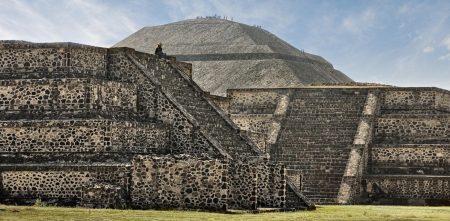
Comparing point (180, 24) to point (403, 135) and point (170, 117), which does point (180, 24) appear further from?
point (170, 117)

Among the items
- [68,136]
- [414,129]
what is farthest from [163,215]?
[414,129]

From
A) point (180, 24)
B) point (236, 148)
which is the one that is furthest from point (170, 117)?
point (180, 24)

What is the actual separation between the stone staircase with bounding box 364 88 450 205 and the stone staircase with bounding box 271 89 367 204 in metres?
1.27

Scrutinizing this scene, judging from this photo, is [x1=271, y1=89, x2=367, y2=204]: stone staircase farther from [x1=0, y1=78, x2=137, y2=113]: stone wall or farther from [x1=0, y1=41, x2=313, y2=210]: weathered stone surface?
[x1=0, y1=78, x2=137, y2=113]: stone wall

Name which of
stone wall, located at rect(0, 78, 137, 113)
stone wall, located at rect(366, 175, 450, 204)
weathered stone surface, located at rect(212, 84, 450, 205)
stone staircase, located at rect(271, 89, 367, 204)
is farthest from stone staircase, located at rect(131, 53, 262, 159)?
stone wall, located at rect(366, 175, 450, 204)

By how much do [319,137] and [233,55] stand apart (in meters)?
31.1

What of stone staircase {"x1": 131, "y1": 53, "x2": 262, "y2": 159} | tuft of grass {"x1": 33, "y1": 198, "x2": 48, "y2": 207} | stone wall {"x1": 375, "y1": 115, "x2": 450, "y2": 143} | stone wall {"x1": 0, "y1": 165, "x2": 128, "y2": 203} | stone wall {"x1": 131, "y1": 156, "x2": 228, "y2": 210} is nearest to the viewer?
stone wall {"x1": 131, "y1": 156, "x2": 228, "y2": 210}

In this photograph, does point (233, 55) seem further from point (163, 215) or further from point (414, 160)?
point (163, 215)

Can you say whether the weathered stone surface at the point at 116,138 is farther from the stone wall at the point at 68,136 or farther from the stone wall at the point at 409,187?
the stone wall at the point at 409,187

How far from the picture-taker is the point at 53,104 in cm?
2789

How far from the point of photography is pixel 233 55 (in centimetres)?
6931

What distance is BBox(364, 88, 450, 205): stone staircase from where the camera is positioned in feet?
119

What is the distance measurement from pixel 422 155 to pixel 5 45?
58.2 feet

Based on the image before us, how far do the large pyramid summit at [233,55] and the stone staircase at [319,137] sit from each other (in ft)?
60.6
